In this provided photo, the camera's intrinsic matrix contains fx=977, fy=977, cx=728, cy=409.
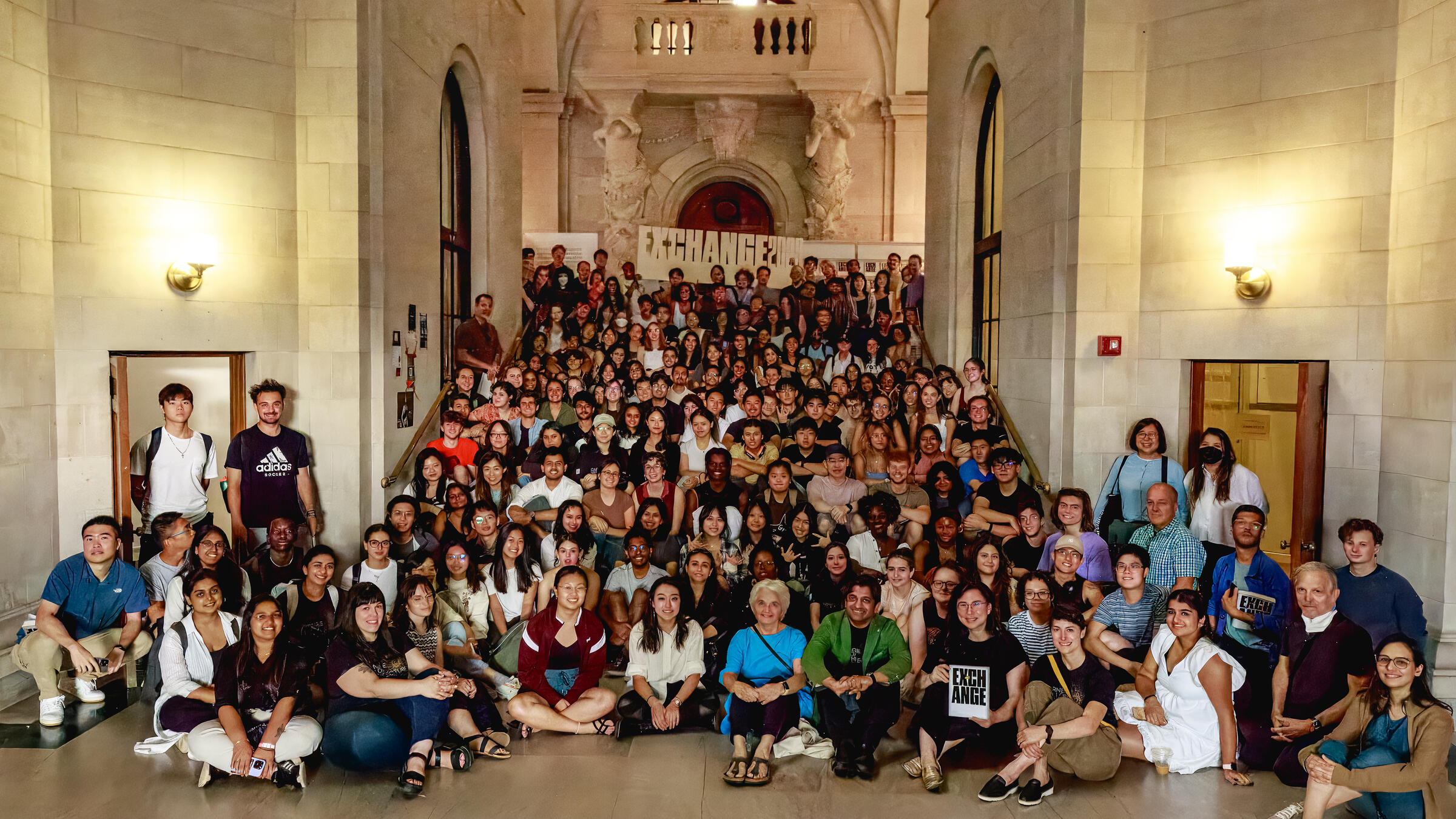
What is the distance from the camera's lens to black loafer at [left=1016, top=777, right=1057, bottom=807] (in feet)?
16.0

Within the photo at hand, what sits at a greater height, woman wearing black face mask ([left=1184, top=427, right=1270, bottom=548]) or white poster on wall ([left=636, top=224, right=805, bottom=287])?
white poster on wall ([left=636, top=224, right=805, bottom=287])

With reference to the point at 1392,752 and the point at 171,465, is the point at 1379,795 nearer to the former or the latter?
the point at 1392,752

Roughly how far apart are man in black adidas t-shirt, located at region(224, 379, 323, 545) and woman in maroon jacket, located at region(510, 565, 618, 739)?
266 centimetres

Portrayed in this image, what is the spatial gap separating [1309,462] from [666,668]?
5126 millimetres

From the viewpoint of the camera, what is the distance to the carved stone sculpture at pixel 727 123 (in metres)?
17.7

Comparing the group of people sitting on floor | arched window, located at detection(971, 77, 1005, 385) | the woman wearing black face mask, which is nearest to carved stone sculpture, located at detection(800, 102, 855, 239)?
arched window, located at detection(971, 77, 1005, 385)

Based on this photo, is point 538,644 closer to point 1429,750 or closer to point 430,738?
point 430,738

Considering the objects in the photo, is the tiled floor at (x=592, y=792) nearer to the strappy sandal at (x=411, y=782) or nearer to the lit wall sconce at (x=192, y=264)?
the strappy sandal at (x=411, y=782)

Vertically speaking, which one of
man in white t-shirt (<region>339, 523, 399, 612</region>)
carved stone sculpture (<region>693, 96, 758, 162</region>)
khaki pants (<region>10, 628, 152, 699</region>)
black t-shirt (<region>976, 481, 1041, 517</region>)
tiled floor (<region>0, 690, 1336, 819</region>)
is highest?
carved stone sculpture (<region>693, 96, 758, 162</region>)

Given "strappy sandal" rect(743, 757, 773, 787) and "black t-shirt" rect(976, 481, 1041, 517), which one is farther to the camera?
"black t-shirt" rect(976, 481, 1041, 517)

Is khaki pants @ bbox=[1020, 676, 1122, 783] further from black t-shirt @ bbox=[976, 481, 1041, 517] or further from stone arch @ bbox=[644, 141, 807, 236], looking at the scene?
stone arch @ bbox=[644, 141, 807, 236]

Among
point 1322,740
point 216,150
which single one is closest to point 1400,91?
point 1322,740

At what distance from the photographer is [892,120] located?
57.1ft

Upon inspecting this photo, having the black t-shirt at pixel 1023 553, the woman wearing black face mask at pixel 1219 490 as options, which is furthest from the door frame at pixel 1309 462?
the black t-shirt at pixel 1023 553
